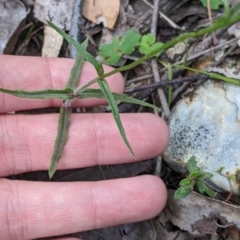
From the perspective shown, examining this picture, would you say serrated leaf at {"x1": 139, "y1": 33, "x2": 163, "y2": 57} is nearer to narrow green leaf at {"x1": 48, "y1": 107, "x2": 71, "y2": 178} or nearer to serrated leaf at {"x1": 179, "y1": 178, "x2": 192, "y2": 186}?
narrow green leaf at {"x1": 48, "y1": 107, "x2": 71, "y2": 178}

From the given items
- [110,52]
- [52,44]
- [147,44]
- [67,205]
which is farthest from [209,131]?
[52,44]

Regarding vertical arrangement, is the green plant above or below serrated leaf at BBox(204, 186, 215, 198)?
above

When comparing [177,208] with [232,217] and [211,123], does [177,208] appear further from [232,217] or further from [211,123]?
[211,123]

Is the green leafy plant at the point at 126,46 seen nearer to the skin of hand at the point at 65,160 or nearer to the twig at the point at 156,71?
the twig at the point at 156,71

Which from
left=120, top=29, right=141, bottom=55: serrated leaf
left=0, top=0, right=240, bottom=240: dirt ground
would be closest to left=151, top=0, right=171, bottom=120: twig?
left=0, top=0, right=240, bottom=240: dirt ground

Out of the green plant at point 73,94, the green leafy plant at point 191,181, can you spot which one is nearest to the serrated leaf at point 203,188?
the green leafy plant at point 191,181

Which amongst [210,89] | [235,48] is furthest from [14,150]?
[235,48]
